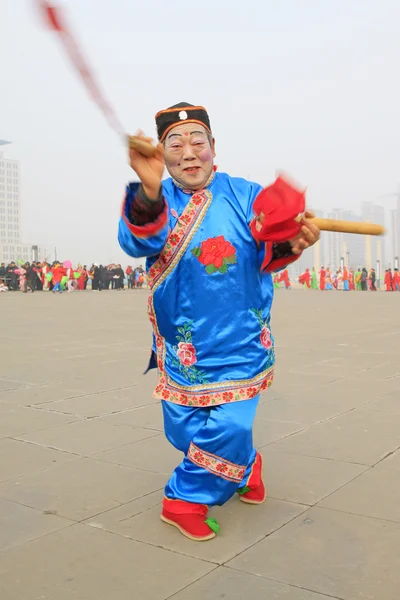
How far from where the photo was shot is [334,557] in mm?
2488

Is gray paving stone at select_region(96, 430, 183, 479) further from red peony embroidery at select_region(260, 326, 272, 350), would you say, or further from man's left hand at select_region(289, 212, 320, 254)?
man's left hand at select_region(289, 212, 320, 254)

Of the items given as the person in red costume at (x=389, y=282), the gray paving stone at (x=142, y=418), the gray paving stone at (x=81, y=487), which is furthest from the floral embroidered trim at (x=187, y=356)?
the person in red costume at (x=389, y=282)

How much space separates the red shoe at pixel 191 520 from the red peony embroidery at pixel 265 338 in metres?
0.74

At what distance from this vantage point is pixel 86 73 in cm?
153

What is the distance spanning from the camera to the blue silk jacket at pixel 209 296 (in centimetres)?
278

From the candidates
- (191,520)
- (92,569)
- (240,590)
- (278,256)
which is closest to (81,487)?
(191,520)

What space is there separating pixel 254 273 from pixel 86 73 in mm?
1492

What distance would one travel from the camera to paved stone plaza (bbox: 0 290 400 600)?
7.60 feet

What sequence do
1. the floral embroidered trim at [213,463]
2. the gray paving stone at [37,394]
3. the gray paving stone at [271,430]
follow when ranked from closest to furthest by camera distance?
the floral embroidered trim at [213,463] < the gray paving stone at [271,430] < the gray paving stone at [37,394]

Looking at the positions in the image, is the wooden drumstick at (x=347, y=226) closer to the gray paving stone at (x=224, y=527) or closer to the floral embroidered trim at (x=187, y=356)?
the floral embroidered trim at (x=187, y=356)

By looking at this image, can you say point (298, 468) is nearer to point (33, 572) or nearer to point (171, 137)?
point (33, 572)

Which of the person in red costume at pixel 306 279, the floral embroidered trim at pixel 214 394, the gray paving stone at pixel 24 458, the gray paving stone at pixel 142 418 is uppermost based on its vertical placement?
the person in red costume at pixel 306 279

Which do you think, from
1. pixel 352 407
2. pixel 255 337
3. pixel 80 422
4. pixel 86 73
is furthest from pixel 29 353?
pixel 86 73

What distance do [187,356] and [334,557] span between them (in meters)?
0.98
